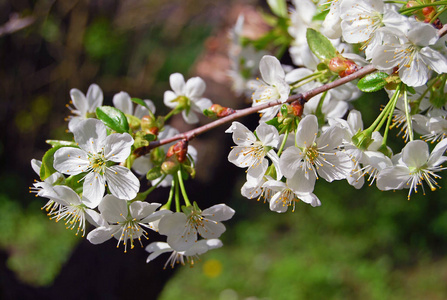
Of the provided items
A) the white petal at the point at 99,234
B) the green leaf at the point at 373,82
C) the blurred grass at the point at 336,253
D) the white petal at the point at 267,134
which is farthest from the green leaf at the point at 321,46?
the blurred grass at the point at 336,253

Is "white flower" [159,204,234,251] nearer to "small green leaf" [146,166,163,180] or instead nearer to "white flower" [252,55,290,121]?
"small green leaf" [146,166,163,180]

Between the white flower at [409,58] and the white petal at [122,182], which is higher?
the white flower at [409,58]

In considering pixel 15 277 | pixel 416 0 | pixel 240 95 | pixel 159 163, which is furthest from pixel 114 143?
pixel 15 277

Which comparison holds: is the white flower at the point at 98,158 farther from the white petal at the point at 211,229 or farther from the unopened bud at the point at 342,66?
the unopened bud at the point at 342,66

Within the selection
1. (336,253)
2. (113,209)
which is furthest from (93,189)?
(336,253)

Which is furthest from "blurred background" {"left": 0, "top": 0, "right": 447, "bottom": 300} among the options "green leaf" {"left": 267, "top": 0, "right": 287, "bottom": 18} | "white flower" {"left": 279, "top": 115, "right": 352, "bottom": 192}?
"white flower" {"left": 279, "top": 115, "right": 352, "bottom": 192}
